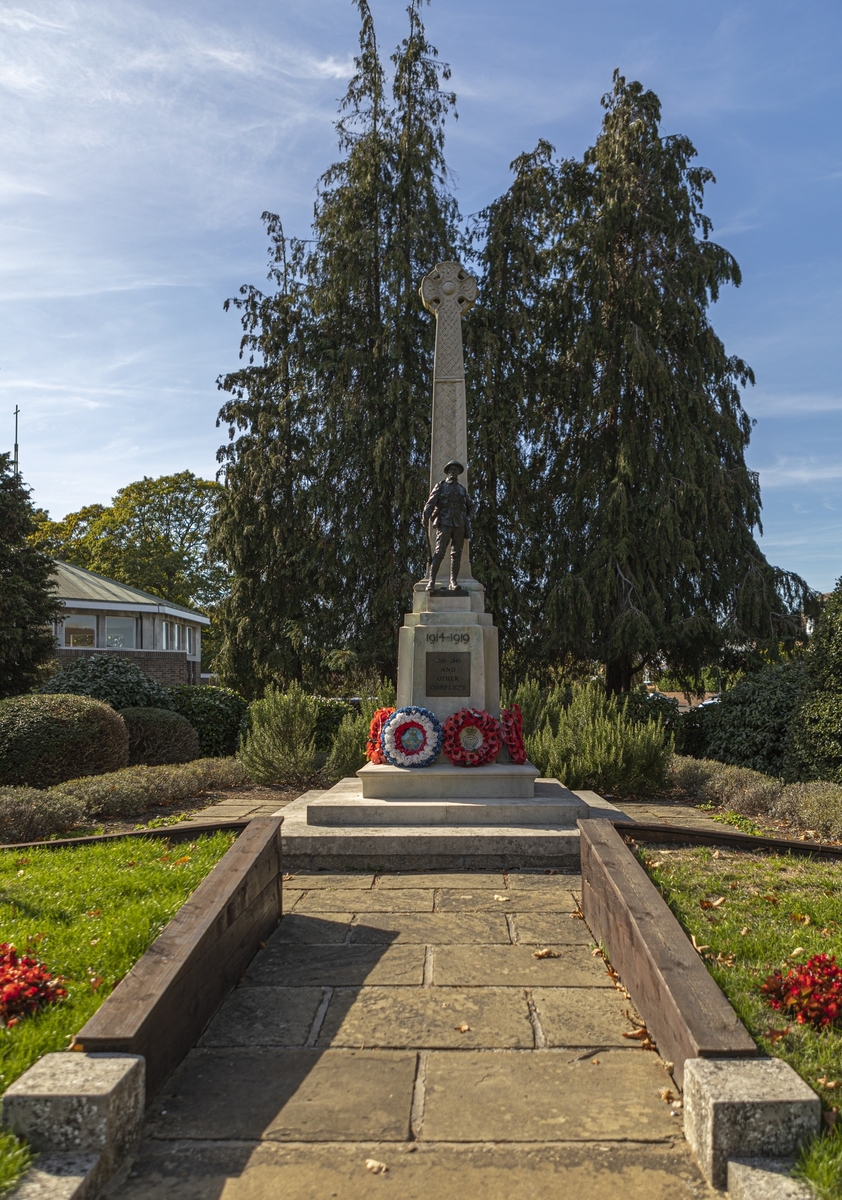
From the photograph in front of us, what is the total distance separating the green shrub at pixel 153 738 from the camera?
→ 12.3 m

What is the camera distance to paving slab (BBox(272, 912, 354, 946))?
4613mm

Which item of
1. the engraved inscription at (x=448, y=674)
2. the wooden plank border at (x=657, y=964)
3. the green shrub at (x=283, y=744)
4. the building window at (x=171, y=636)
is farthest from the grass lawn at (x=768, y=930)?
the building window at (x=171, y=636)

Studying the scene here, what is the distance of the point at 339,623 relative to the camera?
17.6 m

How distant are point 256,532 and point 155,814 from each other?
9.95 meters

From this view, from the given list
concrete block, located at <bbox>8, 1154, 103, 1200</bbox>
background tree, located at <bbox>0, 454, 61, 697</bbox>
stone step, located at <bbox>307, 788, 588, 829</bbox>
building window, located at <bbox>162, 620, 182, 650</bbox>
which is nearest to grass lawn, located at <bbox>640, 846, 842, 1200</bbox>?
stone step, located at <bbox>307, 788, 588, 829</bbox>

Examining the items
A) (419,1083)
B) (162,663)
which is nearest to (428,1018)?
(419,1083)

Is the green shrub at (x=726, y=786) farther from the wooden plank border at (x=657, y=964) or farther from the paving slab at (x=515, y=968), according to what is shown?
the paving slab at (x=515, y=968)

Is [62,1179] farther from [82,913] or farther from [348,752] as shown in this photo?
[348,752]

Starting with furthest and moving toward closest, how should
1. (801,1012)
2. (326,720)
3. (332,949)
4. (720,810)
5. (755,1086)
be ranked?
(326,720) < (720,810) < (332,949) < (801,1012) < (755,1086)

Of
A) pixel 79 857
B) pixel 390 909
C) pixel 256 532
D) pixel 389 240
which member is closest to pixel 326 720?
pixel 256 532

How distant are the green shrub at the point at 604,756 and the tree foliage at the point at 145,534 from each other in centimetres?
2945

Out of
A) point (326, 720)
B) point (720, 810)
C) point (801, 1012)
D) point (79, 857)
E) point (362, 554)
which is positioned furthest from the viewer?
point (362, 554)

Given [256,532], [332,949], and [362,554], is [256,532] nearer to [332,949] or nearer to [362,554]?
[362,554]

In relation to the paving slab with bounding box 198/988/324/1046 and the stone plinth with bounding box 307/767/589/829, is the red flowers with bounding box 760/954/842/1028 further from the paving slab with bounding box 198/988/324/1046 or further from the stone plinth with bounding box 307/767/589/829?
the stone plinth with bounding box 307/767/589/829
